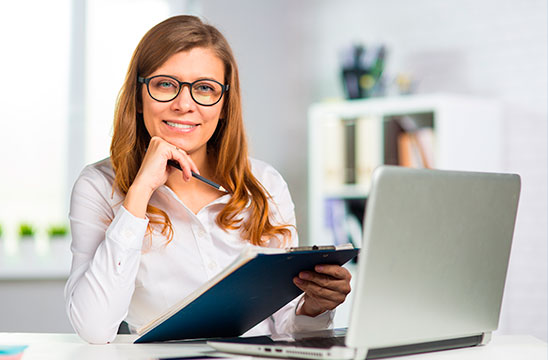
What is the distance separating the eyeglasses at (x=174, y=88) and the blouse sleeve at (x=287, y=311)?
0.31 metres

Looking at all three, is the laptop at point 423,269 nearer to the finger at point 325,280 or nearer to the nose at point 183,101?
the finger at point 325,280

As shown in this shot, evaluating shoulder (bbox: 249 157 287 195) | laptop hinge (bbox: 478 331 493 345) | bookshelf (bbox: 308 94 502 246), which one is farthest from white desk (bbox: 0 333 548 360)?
bookshelf (bbox: 308 94 502 246)

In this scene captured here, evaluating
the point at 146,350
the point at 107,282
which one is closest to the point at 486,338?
the point at 146,350

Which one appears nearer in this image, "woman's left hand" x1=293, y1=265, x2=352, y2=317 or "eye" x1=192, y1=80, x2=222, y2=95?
"woman's left hand" x1=293, y1=265, x2=352, y2=317

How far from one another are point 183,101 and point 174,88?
0.17ft

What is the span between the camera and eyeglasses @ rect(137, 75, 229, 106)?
1.64 meters

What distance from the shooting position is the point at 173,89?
1.65 metres

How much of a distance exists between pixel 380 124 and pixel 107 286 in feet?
8.00

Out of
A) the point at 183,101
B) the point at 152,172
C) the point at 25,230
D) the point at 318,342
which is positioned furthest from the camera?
the point at 25,230

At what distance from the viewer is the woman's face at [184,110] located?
164 cm

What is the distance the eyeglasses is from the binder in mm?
564

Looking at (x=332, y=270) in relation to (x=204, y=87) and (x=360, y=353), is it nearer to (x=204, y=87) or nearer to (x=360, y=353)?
(x=360, y=353)

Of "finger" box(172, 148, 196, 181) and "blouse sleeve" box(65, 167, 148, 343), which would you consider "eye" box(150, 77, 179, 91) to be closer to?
"finger" box(172, 148, 196, 181)

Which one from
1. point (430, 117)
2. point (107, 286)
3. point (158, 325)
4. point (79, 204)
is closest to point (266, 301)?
point (158, 325)
